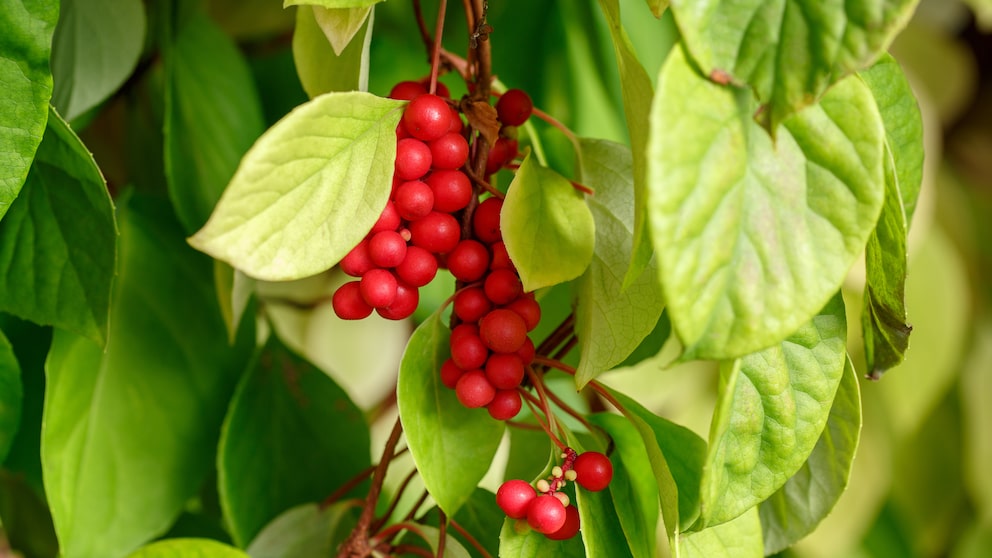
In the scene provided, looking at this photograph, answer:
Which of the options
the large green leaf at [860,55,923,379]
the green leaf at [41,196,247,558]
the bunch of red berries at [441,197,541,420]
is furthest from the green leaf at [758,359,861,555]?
the green leaf at [41,196,247,558]

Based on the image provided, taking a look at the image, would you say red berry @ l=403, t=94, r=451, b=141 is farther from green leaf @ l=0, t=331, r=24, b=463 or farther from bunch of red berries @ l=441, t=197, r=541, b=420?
green leaf @ l=0, t=331, r=24, b=463

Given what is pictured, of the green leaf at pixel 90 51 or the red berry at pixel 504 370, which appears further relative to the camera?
the green leaf at pixel 90 51

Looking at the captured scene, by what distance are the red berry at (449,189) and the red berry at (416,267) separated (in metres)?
0.02

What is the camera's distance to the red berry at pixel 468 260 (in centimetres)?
27

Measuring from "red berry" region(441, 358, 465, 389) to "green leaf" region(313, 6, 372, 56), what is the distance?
11 centimetres

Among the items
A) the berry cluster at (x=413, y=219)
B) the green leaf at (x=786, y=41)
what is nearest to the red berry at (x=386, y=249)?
the berry cluster at (x=413, y=219)

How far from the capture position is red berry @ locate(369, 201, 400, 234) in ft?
0.86

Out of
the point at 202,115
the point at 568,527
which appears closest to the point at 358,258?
the point at 568,527

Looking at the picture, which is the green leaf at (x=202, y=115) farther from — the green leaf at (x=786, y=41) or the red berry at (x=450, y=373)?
the green leaf at (x=786, y=41)

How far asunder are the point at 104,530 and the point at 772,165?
0.34m

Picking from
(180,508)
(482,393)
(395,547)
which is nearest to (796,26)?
(482,393)

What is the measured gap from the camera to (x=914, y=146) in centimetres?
30

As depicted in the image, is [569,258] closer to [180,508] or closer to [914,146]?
[914,146]

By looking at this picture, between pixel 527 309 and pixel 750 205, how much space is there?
9 cm
